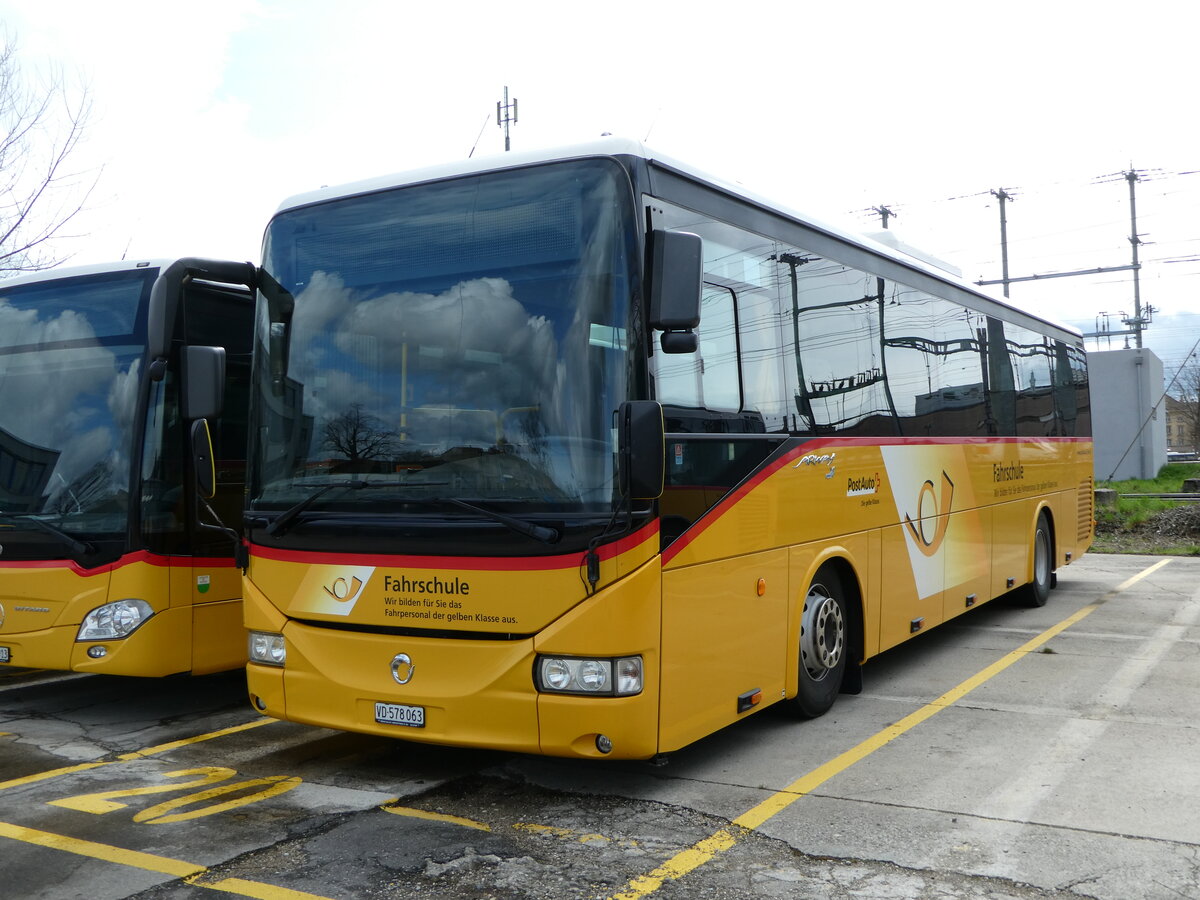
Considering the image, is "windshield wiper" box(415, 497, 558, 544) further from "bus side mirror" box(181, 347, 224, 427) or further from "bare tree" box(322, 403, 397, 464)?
"bus side mirror" box(181, 347, 224, 427)

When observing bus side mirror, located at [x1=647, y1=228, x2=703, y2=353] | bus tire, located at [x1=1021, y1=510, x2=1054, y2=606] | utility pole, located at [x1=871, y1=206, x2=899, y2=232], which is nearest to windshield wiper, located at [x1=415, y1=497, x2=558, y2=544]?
bus side mirror, located at [x1=647, y1=228, x2=703, y2=353]

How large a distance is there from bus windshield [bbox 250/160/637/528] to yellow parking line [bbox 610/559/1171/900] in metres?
1.48

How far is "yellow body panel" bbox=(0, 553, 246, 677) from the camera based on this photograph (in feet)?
23.2

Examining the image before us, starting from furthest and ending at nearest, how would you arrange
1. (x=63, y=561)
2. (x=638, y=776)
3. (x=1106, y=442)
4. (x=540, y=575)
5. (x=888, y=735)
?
(x=1106, y=442) < (x=63, y=561) < (x=888, y=735) < (x=638, y=776) < (x=540, y=575)

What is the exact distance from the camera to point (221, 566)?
297 inches

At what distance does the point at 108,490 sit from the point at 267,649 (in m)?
2.13

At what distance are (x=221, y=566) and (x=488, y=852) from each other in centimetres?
364

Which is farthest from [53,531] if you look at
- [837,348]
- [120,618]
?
[837,348]

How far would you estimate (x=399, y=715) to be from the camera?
5301mm

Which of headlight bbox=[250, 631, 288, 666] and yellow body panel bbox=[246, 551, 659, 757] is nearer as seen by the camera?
yellow body panel bbox=[246, 551, 659, 757]

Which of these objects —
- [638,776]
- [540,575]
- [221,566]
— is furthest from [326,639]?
[221,566]

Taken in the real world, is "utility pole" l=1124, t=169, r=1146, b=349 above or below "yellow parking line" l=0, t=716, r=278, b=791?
above

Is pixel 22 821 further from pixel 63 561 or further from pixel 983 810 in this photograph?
pixel 983 810

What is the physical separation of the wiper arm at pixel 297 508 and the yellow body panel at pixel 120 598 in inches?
75.2
